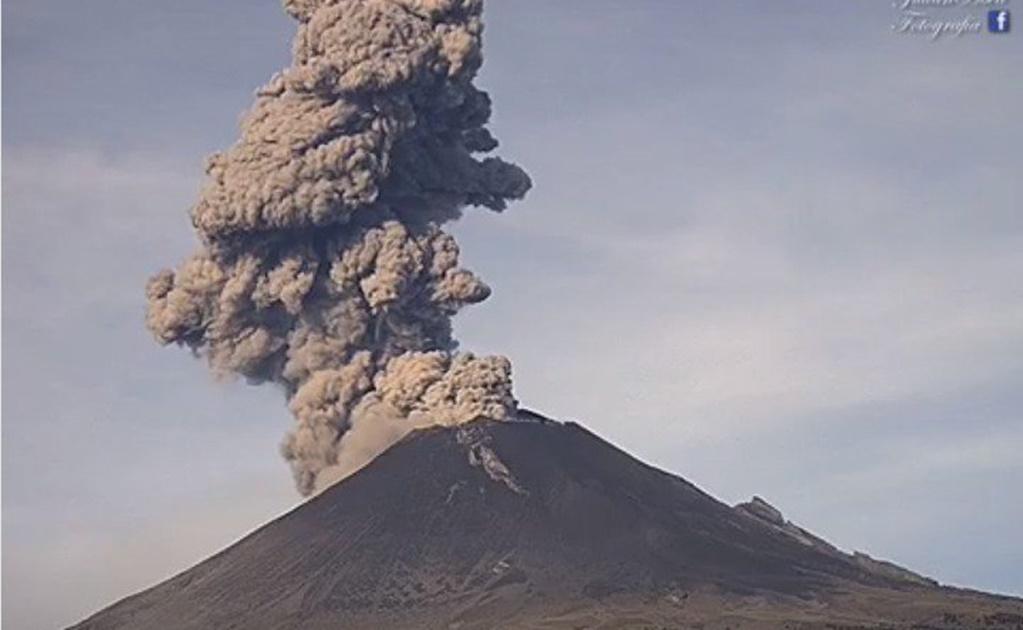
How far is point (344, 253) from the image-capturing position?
377 ft

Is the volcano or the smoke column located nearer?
the volcano

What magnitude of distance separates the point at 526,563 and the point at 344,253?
1587 cm

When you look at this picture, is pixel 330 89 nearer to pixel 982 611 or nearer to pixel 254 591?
pixel 254 591

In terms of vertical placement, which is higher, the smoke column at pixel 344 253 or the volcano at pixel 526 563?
the smoke column at pixel 344 253

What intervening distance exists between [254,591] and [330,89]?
22.0 m

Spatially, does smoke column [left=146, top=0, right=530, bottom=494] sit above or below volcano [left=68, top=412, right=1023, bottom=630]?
above

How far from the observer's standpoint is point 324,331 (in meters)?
115

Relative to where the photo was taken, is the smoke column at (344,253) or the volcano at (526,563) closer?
the volcano at (526,563)

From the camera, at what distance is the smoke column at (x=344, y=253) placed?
4481 inches

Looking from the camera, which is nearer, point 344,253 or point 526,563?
point 526,563

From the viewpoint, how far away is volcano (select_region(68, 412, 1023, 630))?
342 ft

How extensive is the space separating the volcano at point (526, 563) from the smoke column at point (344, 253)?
2.80m

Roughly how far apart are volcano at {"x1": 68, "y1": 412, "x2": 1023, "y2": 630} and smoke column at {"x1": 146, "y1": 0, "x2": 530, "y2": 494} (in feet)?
9.20

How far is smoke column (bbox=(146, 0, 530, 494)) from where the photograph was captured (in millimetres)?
113812
